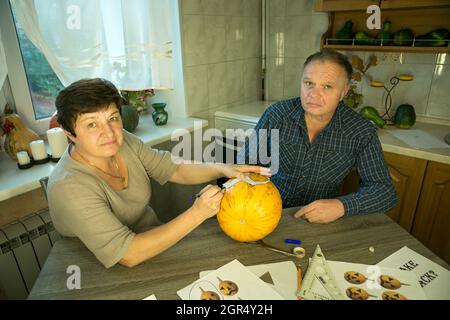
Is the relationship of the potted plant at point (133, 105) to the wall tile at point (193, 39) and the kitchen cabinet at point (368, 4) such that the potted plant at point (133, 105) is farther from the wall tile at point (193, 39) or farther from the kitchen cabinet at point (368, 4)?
the kitchen cabinet at point (368, 4)

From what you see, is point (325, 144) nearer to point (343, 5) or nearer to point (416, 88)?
point (343, 5)

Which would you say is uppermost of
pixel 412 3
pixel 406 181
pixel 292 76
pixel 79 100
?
pixel 412 3

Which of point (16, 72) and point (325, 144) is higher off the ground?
point (16, 72)

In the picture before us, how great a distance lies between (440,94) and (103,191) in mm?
2285

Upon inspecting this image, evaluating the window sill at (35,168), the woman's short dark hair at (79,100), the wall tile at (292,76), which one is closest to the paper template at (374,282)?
the woman's short dark hair at (79,100)

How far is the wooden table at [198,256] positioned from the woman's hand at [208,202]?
4.3 inches

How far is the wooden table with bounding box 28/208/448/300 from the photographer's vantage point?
86cm

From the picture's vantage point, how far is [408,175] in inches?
75.5

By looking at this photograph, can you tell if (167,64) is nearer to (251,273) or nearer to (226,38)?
(226,38)

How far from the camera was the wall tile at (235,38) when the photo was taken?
253cm

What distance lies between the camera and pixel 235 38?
8.54ft

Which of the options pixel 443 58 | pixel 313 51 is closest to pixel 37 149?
pixel 313 51

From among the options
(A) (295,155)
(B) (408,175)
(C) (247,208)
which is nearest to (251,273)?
(C) (247,208)

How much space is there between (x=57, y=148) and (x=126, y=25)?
875mm
